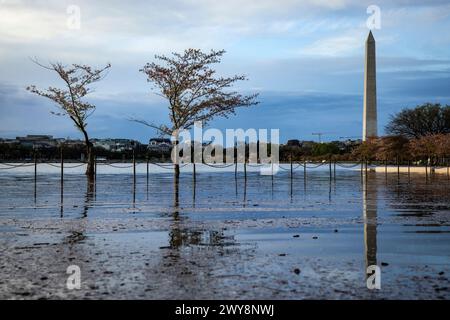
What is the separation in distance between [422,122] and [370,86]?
82.1ft

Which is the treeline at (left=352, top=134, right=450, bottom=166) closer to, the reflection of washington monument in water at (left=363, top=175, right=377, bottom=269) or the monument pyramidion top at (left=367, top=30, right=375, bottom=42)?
the monument pyramidion top at (left=367, top=30, right=375, bottom=42)

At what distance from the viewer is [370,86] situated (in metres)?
62.8

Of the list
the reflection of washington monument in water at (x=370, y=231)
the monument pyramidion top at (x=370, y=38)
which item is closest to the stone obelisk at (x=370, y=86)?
the monument pyramidion top at (x=370, y=38)

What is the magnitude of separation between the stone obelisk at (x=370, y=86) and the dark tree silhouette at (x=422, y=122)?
16945mm

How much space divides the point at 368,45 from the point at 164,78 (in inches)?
1281

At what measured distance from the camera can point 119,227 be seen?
10766 mm

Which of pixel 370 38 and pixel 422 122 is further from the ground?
pixel 370 38

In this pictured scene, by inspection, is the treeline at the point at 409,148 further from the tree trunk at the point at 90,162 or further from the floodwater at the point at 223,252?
the floodwater at the point at 223,252

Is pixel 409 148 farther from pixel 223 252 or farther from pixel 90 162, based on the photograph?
pixel 223 252

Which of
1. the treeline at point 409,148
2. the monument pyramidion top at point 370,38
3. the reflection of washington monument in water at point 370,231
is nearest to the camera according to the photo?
the reflection of washington monument in water at point 370,231

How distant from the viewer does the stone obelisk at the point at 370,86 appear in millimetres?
60378

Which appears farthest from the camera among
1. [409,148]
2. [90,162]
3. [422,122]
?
[422,122]

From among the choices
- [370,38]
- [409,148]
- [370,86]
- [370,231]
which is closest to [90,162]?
[370,231]

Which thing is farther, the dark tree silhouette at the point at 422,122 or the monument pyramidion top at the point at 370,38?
the dark tree silhouette at the point at 422,122
